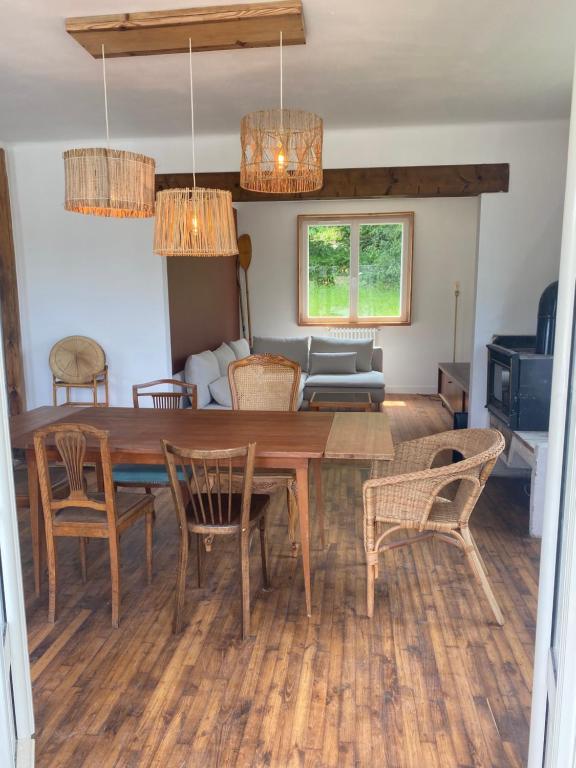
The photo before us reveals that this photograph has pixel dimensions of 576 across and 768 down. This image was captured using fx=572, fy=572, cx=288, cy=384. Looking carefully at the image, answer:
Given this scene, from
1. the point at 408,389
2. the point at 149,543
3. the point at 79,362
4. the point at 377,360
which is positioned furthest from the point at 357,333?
the point at 149,543

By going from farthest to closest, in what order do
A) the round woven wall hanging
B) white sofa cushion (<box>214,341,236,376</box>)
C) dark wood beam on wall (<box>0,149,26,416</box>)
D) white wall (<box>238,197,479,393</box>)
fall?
white wall (<box>238,197,479,393</box>) → white sofa cushion (<box>214,341,236,376</box>) → the round woven wall hanging → dark wood beam on wall (<box>0,149,26,416</box>)

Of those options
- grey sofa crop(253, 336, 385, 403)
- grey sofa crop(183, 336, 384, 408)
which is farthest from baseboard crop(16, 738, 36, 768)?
grey sofa crop(253, 336, 385, 403)

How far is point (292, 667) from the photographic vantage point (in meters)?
2.17

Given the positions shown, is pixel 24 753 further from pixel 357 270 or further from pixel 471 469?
pixel 357 270

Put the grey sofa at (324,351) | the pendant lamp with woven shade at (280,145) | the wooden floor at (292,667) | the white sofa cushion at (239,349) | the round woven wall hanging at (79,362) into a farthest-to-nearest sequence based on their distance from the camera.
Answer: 1. the grey sofa at (324,351)
2. the white sofa cushion at (239,349)
3. the round woven wall hanging at (79,362)
4. the pendant lamp with woven shade at (280,145)
5. the wooden floor at (292,667)

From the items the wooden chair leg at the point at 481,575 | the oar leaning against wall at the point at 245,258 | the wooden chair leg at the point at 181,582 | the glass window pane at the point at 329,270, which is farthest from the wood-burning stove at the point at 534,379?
the oar leaning against wall at the point at 245,258

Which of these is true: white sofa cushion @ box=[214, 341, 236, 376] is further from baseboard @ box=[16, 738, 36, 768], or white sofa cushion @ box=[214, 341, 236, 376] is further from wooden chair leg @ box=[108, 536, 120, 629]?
baseboard @ box=[16, 738, 36, 768]

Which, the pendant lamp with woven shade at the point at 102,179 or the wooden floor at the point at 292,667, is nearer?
the wooden floor at the point at 292,667

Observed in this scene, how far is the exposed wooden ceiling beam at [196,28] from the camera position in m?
2.32

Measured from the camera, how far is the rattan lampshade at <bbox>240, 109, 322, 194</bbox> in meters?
2.53

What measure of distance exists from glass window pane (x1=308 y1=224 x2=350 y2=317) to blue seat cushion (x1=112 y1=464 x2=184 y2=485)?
209 inches

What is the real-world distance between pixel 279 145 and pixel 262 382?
1482 mm

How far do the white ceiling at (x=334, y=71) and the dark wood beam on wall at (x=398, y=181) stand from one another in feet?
1.05

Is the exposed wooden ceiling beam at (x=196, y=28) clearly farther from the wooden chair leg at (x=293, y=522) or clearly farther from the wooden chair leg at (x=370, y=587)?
the wooden chair leg at (x=370, y=587)
